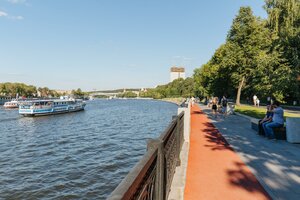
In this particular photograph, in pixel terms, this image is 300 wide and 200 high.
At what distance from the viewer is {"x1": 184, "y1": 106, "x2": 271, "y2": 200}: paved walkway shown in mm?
5129

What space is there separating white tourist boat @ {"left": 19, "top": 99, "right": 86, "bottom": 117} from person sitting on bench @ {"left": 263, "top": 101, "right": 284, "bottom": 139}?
4811 centimetres

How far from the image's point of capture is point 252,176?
611 centimetres

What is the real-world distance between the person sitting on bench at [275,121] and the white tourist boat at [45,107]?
4811cm

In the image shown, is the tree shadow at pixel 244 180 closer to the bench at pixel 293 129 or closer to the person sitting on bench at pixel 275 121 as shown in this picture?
the bench at pixel 293 129

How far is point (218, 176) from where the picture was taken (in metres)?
6.27

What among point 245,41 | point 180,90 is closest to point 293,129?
point 245,41

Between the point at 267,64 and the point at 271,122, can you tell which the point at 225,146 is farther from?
the point at 267,64

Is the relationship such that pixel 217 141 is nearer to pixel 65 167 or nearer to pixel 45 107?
pixel 65 167

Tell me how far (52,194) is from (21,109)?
146ft

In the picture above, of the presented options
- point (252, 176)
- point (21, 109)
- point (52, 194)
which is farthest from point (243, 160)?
point (21, 109)

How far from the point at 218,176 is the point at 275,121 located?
5.64 metres

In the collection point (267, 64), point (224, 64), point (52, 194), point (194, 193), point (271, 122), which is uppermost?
point (224, 64)

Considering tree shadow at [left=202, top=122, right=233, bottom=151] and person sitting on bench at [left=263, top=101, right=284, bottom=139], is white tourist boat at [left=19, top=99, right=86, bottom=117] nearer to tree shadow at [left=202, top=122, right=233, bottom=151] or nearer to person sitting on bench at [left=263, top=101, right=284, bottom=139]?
tree shadow at [left=202, top=122, right=233, bottom=151]

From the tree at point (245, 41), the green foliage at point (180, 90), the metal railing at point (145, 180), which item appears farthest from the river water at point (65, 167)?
the green foliage at point (180, 90)
